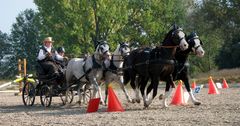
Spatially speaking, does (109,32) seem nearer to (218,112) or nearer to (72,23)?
(72,23)

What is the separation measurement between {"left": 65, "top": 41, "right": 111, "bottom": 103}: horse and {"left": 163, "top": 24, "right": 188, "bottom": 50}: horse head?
209cm

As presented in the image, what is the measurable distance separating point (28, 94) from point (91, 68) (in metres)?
3.31

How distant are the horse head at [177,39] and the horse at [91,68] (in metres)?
2.09

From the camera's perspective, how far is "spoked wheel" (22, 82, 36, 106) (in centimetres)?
1834

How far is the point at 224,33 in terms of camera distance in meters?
51.7

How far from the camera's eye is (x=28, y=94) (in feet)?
61.2

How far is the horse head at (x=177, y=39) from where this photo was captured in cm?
1442

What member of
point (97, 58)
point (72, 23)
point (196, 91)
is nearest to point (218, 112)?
point (97, 58)

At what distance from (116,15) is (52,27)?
616 cm

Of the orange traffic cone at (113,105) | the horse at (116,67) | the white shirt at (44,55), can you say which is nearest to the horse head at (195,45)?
the horse at (116,67)

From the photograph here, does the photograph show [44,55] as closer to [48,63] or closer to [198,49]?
[48,63]

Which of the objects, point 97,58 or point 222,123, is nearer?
point 222,123

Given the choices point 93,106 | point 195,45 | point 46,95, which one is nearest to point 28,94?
point 46,95

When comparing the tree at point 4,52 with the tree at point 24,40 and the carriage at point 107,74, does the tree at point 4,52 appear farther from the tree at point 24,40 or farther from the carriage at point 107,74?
the carriage at point 107,74
